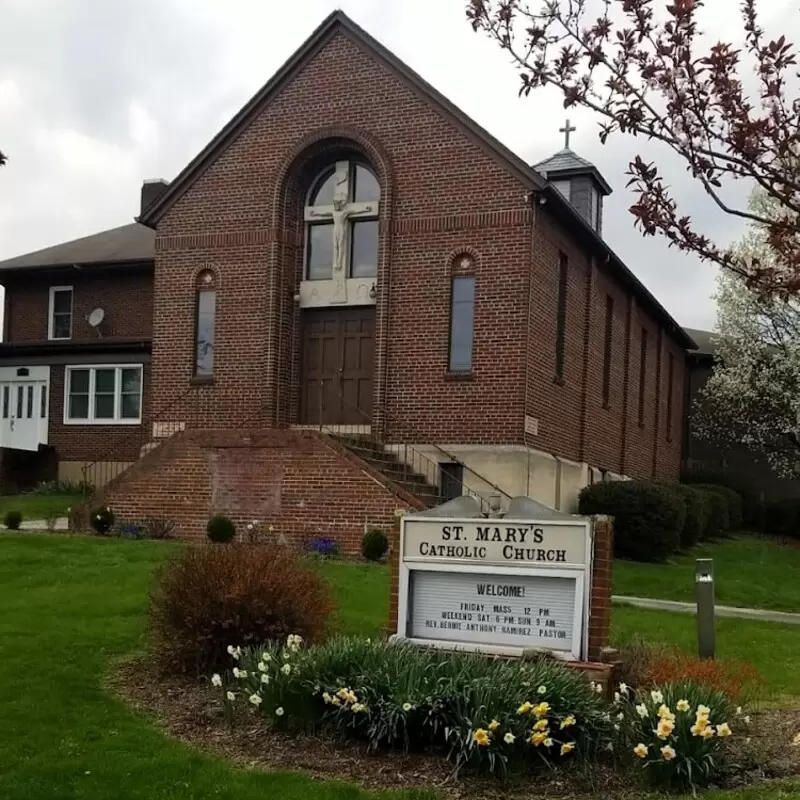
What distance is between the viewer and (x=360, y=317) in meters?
22.6

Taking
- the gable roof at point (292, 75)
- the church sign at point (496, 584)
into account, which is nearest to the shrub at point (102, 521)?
the gable roof at point (292, 75)

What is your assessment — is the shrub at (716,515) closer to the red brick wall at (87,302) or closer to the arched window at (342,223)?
the arched window at (342,223)

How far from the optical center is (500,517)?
26.3 feet

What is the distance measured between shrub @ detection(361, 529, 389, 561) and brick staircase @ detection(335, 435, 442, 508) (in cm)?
185

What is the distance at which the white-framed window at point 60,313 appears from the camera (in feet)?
105

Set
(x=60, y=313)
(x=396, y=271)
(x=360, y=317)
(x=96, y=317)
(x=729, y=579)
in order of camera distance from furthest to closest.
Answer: (x=60, y=313) → (x=96, y=317) → (x=360, y=317) → (x=396, y=271) → (x=729, y=579)

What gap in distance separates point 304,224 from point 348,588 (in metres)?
11.6

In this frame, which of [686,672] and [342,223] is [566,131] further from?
[686,672]

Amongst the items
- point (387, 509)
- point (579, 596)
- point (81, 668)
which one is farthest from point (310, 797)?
point (387, 509)

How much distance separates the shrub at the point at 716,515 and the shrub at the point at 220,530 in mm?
15625

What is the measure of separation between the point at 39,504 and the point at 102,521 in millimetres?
6641

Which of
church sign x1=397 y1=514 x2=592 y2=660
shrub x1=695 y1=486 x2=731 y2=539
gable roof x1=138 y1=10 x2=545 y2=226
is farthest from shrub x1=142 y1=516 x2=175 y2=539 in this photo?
shrub x1=695 y1=486 x2=731 y2=539

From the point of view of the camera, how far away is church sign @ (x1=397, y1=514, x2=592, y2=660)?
769cm

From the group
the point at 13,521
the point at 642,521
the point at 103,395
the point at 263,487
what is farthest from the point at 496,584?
the point at 103,395
